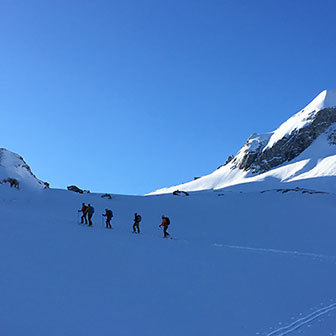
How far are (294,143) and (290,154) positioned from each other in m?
4.78

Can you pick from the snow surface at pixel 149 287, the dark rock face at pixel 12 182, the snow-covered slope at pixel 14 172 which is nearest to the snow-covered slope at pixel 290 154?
the snow-covered slope at pixel 14 172

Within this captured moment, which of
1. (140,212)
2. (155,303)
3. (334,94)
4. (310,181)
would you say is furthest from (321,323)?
(334,94)

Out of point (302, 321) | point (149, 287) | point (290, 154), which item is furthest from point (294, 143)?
point (302, 321)

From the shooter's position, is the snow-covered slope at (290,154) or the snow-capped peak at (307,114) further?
the snow-capped peak at (307,114)

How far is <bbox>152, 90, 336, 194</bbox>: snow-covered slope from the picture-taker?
104 meters

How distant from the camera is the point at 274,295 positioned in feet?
36.1

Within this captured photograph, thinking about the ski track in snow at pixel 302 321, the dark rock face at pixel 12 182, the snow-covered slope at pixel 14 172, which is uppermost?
the snow-covered slope at pixel 14 172

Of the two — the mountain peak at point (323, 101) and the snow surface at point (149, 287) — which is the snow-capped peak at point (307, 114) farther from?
the snow surface at point (149, 287)

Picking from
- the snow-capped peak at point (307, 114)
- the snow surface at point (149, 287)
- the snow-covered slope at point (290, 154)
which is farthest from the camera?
the snow-capped peak at point (307, 114)

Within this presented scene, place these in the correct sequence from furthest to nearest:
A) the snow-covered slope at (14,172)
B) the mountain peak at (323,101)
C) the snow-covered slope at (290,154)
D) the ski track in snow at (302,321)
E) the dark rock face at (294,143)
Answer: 1. the mountain peak at (323,101)
2. the dark rock face at (294,143)
3. the snow-covered slope at (290,154)
4. the snow-covered slope at (14,172)
5. the ski track in snow at (302,321)

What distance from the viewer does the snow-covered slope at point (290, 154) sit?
340 feet

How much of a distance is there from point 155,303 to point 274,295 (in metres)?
3.66

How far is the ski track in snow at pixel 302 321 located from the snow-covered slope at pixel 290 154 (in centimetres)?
8569

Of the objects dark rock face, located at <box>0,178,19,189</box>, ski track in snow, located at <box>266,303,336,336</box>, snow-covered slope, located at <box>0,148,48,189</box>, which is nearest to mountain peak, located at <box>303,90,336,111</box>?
snow-covered slope, located at <box>0,148,48,189</box>
